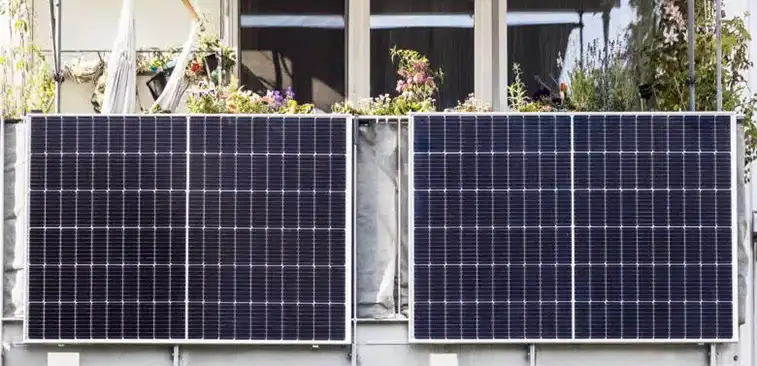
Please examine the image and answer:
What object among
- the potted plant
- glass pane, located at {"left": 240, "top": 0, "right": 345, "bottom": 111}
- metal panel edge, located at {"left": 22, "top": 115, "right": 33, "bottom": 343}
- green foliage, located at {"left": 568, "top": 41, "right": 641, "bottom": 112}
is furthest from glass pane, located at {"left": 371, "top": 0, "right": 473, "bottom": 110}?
metal panel edge, located at {"left": 22, "top": 115, "right": 33, "bottom": 343}

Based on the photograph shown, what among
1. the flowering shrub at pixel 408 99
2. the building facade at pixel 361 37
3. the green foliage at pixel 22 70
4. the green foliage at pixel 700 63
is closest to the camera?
the flowering shrub at pixel 408 99

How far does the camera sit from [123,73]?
10.9 m

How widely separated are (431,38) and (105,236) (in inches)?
240

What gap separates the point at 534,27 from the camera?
14539 millimetres

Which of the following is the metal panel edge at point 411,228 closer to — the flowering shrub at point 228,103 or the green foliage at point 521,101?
the flowering shrub at point 228,103

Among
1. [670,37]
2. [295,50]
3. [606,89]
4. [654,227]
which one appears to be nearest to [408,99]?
[654,227]

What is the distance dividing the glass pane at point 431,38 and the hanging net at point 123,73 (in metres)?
4.31

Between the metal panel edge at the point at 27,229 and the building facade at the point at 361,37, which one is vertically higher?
the building facade at the point at 361,37

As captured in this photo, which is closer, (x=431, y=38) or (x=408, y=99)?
(x=408, y=99)

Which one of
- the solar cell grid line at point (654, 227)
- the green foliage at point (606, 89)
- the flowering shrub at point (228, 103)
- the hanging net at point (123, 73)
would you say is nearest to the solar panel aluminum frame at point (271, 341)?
the hanging net at point (123, 73)

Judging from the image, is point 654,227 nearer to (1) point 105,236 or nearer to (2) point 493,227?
(2) point 493,227

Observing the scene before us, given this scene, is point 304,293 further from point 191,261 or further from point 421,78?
point 421,78

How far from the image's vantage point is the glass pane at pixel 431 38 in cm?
1451

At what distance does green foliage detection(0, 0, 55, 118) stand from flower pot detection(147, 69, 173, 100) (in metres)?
1.22
